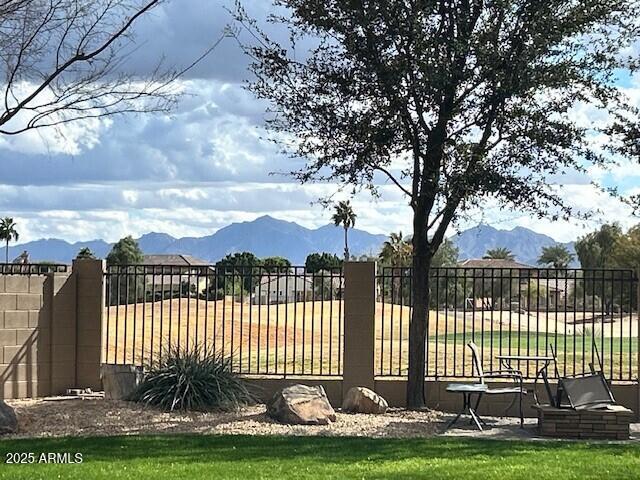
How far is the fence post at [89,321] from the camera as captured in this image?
15.6 m

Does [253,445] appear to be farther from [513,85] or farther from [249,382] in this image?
[513,85]

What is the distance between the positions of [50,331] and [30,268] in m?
1.81

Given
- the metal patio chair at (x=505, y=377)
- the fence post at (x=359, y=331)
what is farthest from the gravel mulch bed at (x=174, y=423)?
the fence post at (x=359, y=331)

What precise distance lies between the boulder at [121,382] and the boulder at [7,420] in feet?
7.59

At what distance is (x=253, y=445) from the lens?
1098 cm

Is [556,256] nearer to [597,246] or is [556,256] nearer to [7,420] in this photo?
[597,246]

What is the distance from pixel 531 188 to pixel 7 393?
326 inches

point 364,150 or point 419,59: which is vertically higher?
point 419,59

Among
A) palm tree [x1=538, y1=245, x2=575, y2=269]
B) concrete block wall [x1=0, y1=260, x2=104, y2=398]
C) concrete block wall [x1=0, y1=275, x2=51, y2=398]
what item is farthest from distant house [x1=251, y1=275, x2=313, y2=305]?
palm tree [x1=538, y1=245, x2=575, y2=269]

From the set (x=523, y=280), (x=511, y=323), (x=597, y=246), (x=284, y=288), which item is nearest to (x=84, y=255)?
(x=284, y=288)

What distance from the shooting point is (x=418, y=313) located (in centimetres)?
1489

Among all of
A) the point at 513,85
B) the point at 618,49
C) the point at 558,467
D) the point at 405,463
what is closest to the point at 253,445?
the point at 405,463

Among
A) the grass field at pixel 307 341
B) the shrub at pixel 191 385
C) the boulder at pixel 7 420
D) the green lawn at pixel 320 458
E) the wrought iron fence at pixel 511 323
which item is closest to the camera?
the green lawn at pixel 320 458

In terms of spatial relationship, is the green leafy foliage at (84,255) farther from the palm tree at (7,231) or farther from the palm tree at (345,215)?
the palm tree at (7,231)
